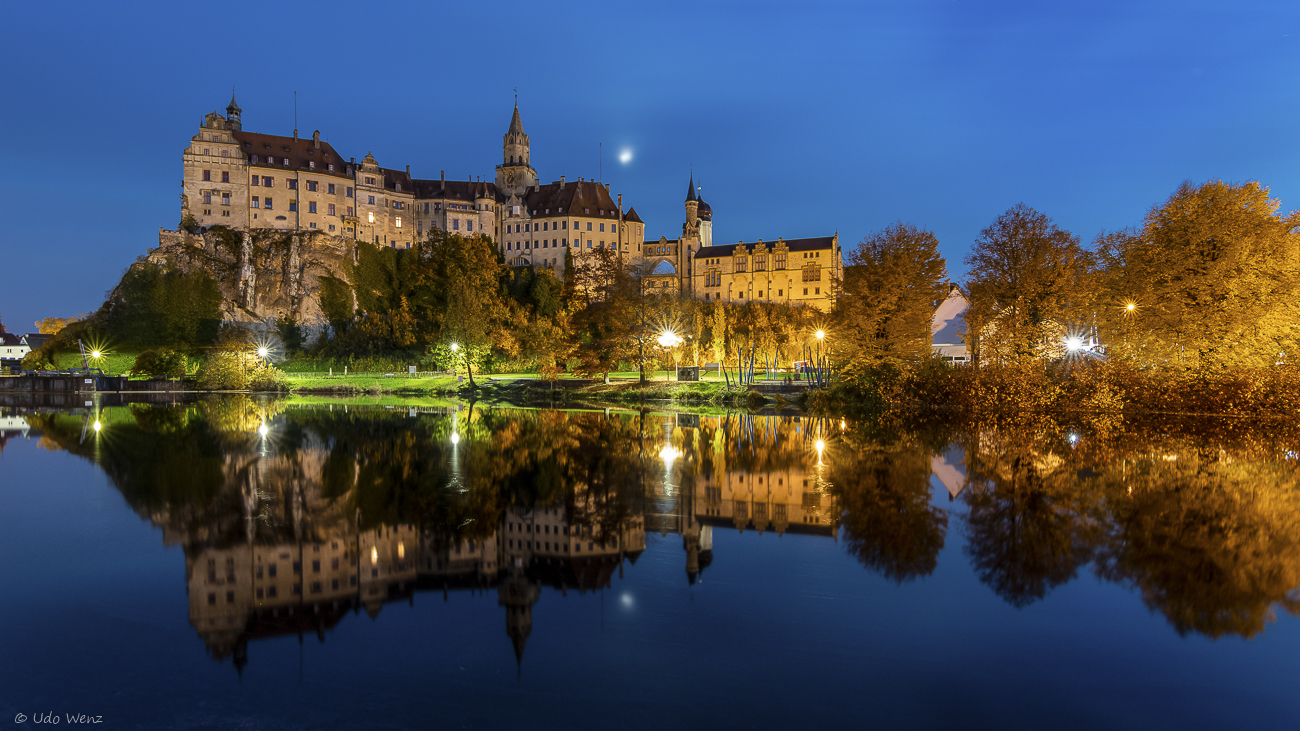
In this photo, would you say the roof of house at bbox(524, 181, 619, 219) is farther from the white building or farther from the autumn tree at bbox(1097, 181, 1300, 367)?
the autumn tree at bbox(1097, 181, 1300, 367)

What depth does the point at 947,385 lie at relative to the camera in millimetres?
32594

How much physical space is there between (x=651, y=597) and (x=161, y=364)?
72232 millimetres

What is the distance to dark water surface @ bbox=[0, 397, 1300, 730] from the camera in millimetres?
4926

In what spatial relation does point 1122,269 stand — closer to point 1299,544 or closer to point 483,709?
point 1299,544

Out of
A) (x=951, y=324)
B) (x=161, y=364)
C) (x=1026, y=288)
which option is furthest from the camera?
(x=161, y=364)

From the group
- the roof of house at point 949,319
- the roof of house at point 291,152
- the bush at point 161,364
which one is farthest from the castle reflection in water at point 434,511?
the roof of house at point 291,152

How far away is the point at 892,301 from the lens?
33500 mm

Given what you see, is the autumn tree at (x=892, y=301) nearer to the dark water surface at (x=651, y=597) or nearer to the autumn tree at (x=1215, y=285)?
the autumn tree at (x=1215, y=285)

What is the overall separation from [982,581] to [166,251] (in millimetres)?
92951

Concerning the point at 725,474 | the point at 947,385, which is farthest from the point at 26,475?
the point at 947,385

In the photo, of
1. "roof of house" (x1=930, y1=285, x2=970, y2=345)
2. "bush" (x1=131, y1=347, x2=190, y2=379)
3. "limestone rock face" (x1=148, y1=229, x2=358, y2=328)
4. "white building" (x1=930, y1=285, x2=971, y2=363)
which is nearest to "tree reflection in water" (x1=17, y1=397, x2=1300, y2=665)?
"white building" (x1=930, y1=285, x2=971, y2=363)

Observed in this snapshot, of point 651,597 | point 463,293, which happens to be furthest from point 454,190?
point 651,597

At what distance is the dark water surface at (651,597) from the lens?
4926mm

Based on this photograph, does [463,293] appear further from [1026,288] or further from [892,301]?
[1026,288]
